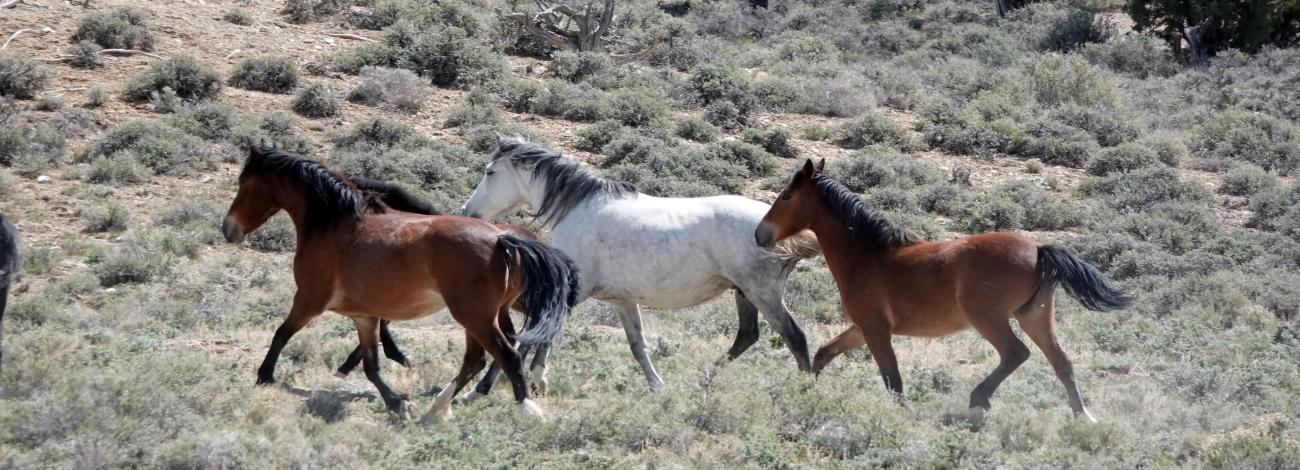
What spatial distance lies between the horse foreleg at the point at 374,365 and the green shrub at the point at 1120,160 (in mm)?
14013

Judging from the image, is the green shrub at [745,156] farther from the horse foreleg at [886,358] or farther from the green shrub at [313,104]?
the horse foreleg at [886,358]

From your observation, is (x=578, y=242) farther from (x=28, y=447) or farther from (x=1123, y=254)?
(x=1123, y=254)

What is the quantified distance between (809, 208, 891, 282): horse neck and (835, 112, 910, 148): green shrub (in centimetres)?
1163

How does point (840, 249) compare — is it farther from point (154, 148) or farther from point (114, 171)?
point (154, 148)

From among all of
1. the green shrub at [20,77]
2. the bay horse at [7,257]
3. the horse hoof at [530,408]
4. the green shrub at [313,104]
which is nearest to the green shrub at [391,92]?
the green shrub at [313,104]

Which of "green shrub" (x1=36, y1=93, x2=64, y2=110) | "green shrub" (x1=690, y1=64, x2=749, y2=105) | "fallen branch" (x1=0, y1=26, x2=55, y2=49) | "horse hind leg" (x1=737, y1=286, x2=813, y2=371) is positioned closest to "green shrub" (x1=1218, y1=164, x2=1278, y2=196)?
"green shrub" (x1=690, y1=64, x2=749, y2=105)

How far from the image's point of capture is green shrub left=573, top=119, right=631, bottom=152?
17781 millimetres

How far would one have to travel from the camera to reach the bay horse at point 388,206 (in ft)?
26.7

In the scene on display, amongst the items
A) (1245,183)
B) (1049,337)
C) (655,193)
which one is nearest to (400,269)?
(1049,337)

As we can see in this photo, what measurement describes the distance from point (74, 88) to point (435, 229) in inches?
475

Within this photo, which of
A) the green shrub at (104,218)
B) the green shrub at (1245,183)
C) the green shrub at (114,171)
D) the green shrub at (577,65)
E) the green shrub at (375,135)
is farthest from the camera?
the green shrub at (577,65)

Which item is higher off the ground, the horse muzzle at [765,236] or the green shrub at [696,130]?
the horse muzzle at [765,236]

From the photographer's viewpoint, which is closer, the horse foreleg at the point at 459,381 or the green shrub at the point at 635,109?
the horse foreleg at the point at 459,381

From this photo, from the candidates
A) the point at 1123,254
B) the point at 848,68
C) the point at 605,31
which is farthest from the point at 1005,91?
the point at 1123,254
